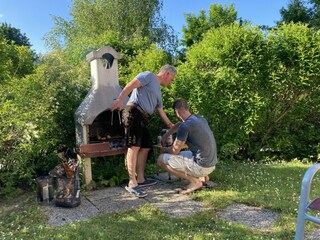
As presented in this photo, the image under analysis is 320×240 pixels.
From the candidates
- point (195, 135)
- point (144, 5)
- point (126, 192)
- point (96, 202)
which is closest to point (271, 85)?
point (195, 135)

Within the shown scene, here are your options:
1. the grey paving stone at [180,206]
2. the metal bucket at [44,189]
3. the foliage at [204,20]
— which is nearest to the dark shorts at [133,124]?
the grey paving stone at [180,206]

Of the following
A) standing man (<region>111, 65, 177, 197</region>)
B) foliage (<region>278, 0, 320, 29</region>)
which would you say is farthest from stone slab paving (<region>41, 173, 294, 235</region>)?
foliage (<region>278, 0, 320, 29</region>)

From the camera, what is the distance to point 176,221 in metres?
3.23

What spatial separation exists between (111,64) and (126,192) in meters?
1.85

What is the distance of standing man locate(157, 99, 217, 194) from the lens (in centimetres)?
398

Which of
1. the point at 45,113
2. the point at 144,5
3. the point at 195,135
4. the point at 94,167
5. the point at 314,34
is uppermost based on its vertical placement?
the point at 144,5

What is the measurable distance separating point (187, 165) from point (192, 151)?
20 cm

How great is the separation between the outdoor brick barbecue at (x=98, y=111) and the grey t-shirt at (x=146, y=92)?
41 cm

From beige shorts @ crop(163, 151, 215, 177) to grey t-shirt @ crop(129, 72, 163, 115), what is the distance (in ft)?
2.37

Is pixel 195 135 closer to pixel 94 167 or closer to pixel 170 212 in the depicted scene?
pixel 170 212

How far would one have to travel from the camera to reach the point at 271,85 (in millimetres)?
5887

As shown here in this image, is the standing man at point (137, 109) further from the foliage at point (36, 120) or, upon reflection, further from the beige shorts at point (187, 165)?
the foliage at point (36, 120)

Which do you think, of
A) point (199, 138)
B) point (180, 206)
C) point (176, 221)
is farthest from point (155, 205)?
point (199, 138)

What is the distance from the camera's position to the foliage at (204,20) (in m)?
17.4
